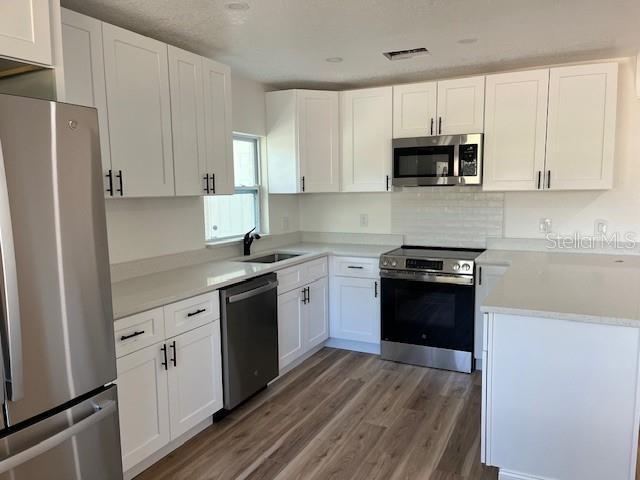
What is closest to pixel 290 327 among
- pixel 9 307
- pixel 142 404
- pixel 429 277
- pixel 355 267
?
pixel 355 267

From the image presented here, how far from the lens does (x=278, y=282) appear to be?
3.43 metres

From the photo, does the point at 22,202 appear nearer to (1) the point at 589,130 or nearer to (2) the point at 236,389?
(2) the point at 236,389

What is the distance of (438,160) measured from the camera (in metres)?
3.85

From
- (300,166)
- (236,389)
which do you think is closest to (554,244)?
(300,166)

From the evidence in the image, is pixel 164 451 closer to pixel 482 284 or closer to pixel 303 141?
pixel 482 284

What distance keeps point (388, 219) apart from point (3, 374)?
3.51 m

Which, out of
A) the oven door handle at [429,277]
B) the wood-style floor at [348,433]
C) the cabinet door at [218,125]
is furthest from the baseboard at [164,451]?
the oven door handle at [429,277]

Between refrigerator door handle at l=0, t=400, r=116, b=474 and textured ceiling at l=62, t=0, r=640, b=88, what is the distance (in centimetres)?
195

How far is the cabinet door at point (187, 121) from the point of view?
2893 mm

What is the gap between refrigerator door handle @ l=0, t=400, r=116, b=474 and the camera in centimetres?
151

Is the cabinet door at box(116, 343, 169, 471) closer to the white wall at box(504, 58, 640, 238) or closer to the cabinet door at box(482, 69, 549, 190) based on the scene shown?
the cabinet door at box(482, 69, 549, 190)

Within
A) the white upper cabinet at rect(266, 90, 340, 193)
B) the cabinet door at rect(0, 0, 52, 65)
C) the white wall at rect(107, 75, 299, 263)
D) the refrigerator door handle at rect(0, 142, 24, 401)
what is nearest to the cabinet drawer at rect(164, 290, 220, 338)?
the white wall at rect(107, 75, 299, 263)

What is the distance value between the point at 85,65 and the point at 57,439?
1.76 m

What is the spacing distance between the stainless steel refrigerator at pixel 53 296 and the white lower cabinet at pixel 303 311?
180 centimetres
